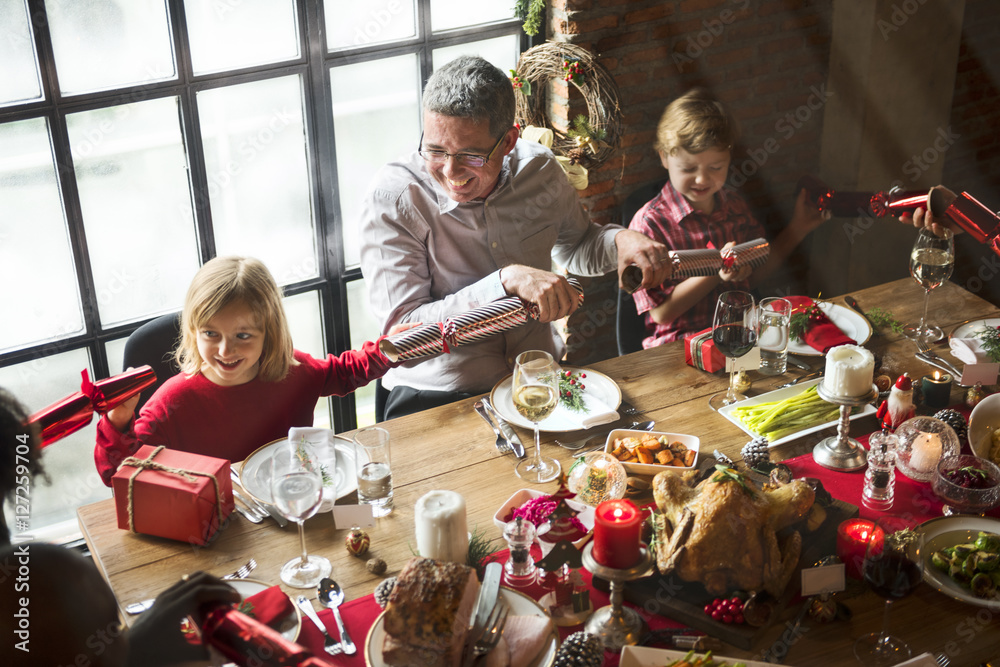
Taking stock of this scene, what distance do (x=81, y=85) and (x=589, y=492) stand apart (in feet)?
5.96

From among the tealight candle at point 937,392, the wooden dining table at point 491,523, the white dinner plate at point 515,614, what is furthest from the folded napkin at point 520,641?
the tealight candle at point 937,392

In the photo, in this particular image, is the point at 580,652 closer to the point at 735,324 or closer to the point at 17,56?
the point at 735,324

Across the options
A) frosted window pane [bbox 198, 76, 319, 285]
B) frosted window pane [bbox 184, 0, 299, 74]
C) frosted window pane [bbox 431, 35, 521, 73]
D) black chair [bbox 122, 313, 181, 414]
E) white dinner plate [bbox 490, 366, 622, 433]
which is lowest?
white dinner plate [bbox 490, 366, 622, 433]

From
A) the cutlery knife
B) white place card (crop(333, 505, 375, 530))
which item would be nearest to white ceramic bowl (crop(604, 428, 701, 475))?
the cutlery knife

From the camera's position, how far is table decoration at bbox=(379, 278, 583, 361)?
6.71 feet

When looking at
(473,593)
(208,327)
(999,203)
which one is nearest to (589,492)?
(473,593)

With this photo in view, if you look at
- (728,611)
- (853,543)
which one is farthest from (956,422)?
(728,611)

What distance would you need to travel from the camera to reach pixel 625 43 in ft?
10.3

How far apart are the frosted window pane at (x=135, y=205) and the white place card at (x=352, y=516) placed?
1367mm

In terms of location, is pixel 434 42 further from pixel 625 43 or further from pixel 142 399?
pixel 142 399

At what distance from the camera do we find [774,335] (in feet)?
7.09

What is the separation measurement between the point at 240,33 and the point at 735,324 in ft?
5.55

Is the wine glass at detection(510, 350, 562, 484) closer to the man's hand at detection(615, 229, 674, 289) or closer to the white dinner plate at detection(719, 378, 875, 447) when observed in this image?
the white dinner plate at detection(719, 378, 875, 447)

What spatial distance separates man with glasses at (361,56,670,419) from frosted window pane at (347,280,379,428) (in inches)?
23.6
